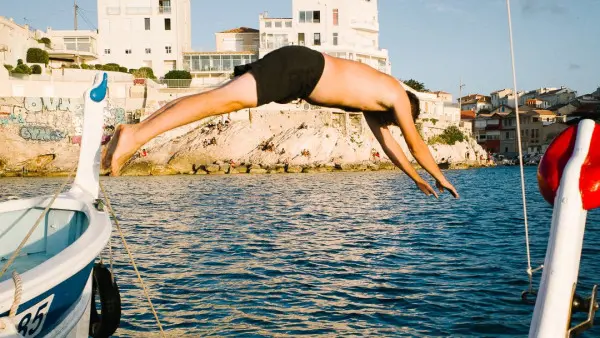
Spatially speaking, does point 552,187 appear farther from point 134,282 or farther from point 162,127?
point 134,282

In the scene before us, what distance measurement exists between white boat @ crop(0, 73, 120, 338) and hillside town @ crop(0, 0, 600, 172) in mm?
62321

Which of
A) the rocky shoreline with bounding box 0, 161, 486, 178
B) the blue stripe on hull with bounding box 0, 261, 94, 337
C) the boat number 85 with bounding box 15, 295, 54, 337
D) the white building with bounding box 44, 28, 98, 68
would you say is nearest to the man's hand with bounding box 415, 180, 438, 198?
the blue stripe on hull with bounding box 0, 261, 94, 337

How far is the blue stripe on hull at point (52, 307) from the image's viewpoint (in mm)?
5276

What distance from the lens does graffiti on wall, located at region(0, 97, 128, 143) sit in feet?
227

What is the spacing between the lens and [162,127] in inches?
179

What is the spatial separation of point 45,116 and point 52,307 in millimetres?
70760

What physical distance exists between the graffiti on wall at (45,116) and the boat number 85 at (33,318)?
65918 mm

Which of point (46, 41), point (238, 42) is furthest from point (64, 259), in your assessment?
point (238, 42)

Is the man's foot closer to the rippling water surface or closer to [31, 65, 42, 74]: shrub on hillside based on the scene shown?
the rippling water surface

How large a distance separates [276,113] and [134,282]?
210 feet

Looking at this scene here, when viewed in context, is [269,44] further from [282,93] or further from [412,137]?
[282,93]

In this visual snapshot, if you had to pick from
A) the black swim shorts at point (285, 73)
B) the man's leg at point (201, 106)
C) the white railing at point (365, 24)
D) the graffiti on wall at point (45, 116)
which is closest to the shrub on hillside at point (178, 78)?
the graffiti on wall at point (45, 116)

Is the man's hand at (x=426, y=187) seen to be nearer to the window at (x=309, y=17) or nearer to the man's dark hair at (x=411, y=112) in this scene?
the man's dark hair at (x=411, y=112)

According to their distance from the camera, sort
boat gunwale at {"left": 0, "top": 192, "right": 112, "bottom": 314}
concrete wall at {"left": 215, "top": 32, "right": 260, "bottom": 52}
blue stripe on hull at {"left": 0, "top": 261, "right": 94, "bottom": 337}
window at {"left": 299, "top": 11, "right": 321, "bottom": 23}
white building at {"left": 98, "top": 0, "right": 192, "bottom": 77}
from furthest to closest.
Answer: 1. concrete wall at {"left": 215, "top": 32, "right": 260, "bottom": 52}
2. white building at {"left": 98, "top": 0, "right": 192, "bottom": 77}
3. window at {"left": 299, "top": 11, "right": 321, "bottom": 23}
4. blue stripe on hull at {"left": 0, "top": 261, "right": 94, "bottom": 337}
5. boat gunwale at {"left": 0, "top": 192, "right": 112, "bottom": 314}
